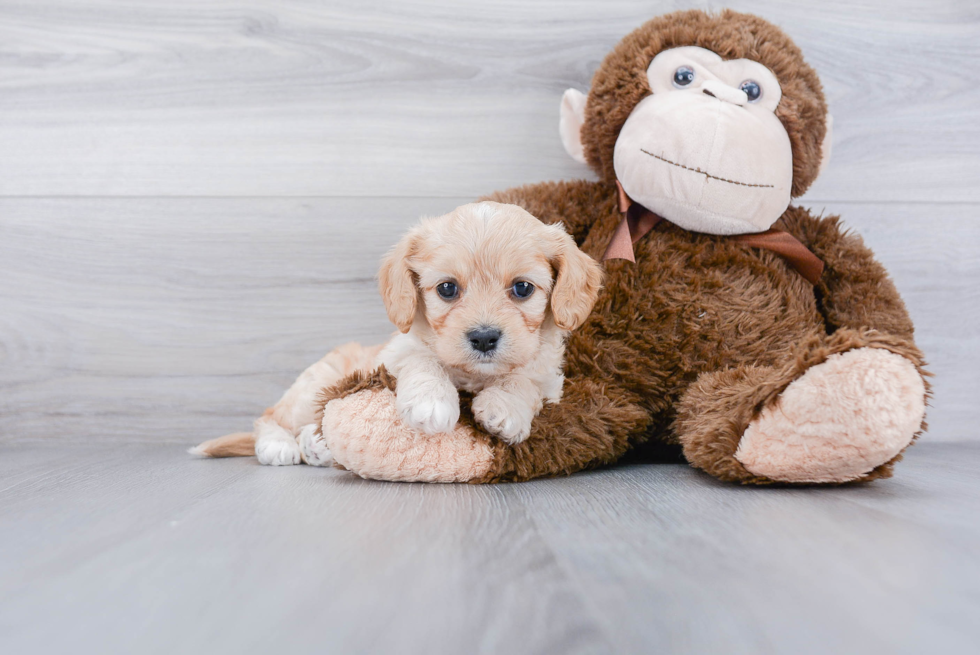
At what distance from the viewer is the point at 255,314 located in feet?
5.29

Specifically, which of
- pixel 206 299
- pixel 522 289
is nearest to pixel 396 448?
pixel 522 289

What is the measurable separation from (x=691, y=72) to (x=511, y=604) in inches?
42.3

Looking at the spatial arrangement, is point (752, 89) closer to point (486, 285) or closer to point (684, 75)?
point (684, 75)

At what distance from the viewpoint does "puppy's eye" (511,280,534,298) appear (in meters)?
1.05

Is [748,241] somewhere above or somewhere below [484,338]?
above

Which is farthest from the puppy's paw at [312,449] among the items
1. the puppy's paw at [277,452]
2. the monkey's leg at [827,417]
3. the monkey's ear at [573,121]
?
the monkey's ear at [573,121]

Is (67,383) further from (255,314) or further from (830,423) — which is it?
(830,423)

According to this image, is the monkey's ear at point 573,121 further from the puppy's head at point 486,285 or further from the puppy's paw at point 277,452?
the puppy's paw at point 277,452

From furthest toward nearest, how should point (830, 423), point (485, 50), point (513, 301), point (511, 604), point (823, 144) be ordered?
point (485, 50) → point (823, 144) → point (513, 301) → point (830, 423) → point (511, 604)

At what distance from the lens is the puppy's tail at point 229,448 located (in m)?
1.42

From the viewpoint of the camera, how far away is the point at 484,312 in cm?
100

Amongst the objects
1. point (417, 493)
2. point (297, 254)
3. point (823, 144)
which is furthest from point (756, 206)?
point (297, 254)

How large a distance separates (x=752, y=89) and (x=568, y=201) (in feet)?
1.35

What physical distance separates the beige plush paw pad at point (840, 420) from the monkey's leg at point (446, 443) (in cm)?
28
